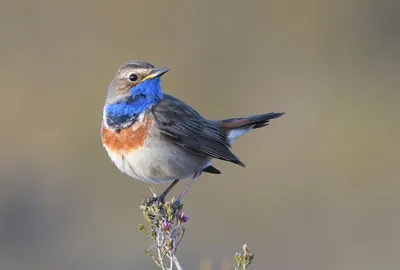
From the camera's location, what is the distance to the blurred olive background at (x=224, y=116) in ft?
48.3

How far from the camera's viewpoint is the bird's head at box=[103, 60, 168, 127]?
28.9 ft

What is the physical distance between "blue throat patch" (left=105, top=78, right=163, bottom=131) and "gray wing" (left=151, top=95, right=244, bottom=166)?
9 centimetres

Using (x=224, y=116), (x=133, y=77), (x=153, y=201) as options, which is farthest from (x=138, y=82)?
(x=224, y=116)

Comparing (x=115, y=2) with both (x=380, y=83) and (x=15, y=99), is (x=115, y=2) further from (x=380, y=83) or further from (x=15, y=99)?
(x=380, y=83)

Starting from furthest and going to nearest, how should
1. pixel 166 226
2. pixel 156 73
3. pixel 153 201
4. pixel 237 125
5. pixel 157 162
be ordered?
1. pixel 237 125
2. pixel 156 73
3. pixel 157 162
4. pixel 153 201
5. pixel 166 226

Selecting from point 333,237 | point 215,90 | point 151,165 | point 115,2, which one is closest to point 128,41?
point 115,2

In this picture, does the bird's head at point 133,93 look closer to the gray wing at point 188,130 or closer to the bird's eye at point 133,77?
the bird's eye at point 133,77

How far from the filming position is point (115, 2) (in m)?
18.9

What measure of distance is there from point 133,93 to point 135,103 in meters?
0.10

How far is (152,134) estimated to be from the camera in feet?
28.6

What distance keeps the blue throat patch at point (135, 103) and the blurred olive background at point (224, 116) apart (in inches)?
189

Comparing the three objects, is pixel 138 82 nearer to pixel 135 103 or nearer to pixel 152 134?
pixel 135 103

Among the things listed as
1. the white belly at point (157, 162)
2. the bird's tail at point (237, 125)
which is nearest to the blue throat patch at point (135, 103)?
the white belly at point (157, 162)

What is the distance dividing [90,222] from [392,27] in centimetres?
736
